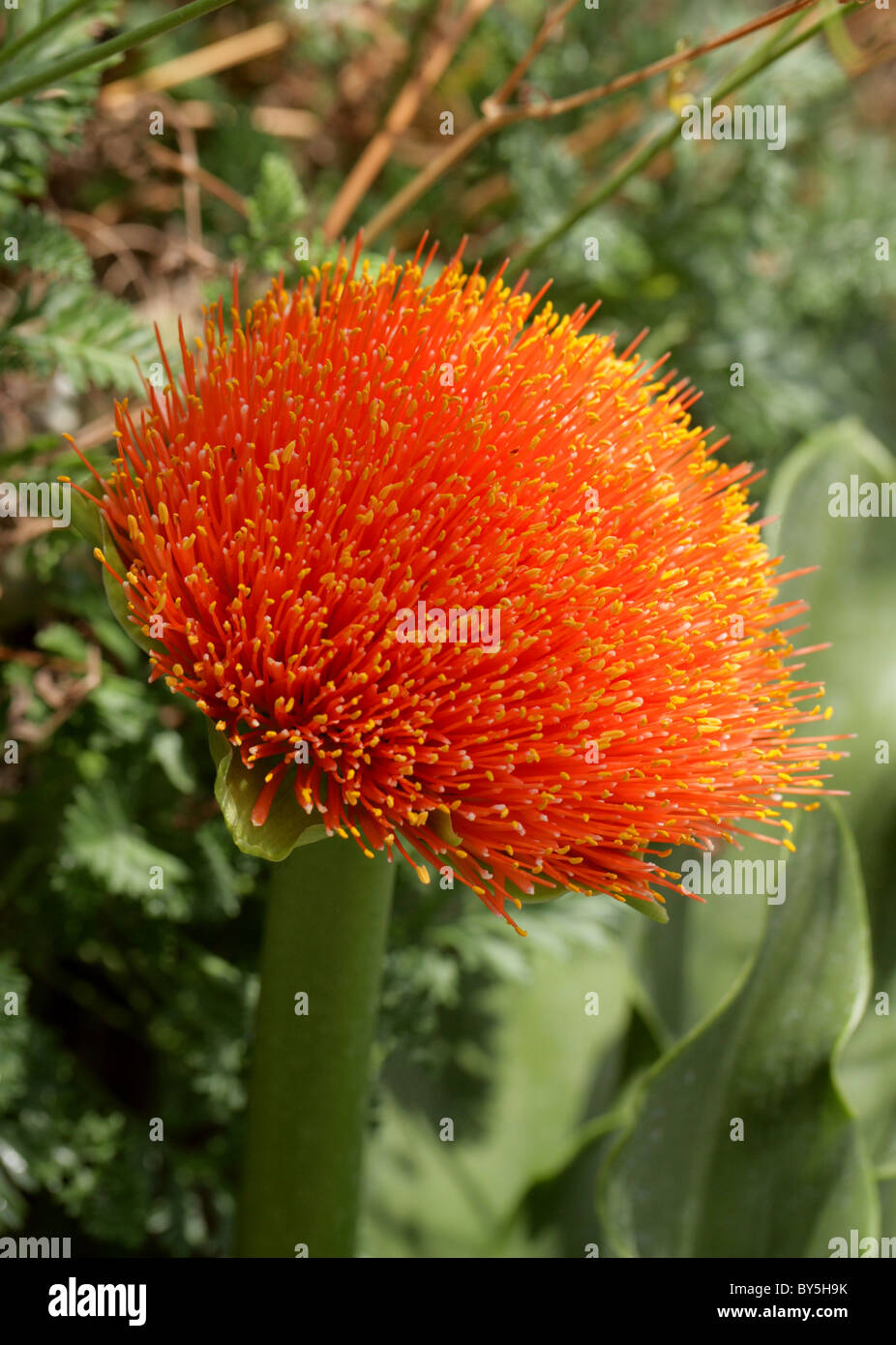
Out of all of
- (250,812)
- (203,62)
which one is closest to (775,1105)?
(250,812)

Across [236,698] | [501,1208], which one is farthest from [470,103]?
[501,1208]

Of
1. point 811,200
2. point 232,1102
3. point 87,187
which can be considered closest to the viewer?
point 232,1102

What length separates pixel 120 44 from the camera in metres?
0.64

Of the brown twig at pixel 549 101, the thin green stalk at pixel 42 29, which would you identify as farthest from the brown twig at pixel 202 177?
the thin green stalk at pixel 42 29

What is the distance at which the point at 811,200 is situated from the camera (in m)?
1.60

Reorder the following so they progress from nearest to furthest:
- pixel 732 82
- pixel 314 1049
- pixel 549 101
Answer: pixel 314 1049
pixel 732 82
pixel 549 101

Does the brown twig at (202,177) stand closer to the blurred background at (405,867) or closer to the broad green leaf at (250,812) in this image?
the blurred background at (405,867)

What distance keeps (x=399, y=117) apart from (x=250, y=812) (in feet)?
2.83

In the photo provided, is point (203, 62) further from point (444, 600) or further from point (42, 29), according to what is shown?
point (444, 600)

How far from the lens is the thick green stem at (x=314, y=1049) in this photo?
698 mm

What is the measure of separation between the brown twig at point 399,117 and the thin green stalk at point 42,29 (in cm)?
38

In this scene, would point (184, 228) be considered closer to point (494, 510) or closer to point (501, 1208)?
point (494, 510)

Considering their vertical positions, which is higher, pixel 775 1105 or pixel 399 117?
pixel 399 117

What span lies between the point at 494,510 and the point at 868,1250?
581mm
